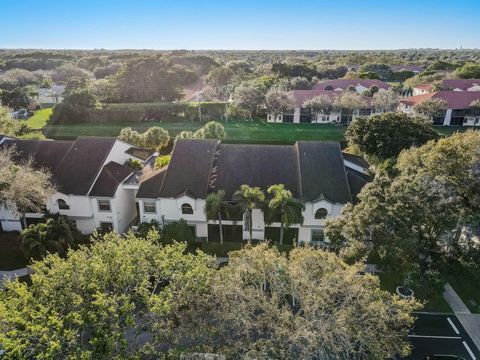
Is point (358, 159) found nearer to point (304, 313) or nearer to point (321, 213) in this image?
point (321, 213)

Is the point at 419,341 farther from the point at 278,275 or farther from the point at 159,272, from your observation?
the point at 159,272

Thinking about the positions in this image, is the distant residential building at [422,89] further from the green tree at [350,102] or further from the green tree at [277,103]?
the green tree at [277,103]

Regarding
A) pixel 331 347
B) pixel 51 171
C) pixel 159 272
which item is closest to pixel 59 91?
pixel 51 171

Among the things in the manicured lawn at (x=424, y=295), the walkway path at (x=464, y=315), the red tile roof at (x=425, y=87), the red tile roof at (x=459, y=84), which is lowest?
the walkway path at (x=464, y=315)

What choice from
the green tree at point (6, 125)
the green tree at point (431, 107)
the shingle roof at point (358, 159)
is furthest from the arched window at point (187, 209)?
the green tree at point (431, 107)

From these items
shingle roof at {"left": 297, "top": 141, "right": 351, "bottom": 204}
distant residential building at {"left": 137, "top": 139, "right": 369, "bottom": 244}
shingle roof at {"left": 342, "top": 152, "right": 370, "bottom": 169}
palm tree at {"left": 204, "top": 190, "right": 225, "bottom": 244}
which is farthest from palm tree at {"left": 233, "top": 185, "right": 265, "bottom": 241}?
shingle roof at {"left": 342, "top": 152, "right": 370, "bottom": 169}

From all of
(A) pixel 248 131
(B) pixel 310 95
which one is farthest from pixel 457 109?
(A) pixel 248 131
